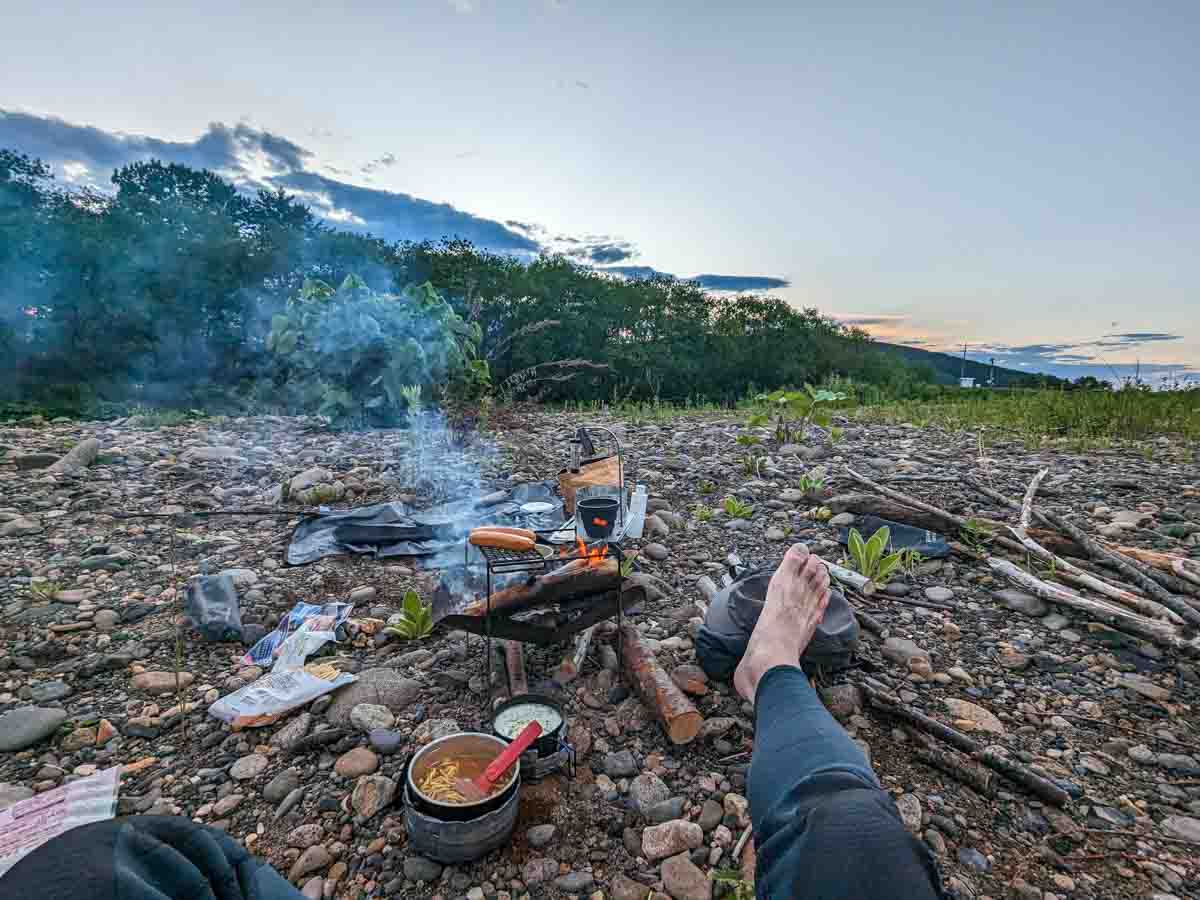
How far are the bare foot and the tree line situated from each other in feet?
20.3

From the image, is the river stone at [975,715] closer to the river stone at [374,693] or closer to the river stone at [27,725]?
the river stone at [374,693]

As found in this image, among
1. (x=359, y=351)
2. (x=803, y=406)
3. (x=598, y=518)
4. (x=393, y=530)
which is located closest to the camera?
(x=598, y=518)

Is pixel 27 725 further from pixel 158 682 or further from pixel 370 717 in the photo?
pixel 370 717

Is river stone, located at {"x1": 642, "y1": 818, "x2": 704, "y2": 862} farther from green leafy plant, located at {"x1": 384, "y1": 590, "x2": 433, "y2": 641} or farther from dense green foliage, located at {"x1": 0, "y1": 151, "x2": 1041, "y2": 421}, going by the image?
dense green foliage, located at {"x1": 0, "y1": 151, "x2": 1041, "y2": 421}

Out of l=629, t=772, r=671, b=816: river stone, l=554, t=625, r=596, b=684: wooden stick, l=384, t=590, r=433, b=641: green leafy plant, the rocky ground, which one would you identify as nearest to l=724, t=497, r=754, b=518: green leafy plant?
the rocky ground

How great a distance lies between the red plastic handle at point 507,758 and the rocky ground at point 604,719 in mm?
193

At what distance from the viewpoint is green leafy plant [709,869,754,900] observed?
141 centimetres

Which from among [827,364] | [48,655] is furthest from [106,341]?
[827,364]

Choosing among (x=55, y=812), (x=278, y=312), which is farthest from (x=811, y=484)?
(x=278, y=312)

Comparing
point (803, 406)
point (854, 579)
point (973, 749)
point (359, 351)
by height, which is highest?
point (803, 406)

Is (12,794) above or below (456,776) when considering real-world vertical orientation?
below

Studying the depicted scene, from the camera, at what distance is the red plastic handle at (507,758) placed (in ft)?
5.16

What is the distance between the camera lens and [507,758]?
1.61 meters

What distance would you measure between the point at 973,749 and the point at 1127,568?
1484 mm
